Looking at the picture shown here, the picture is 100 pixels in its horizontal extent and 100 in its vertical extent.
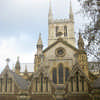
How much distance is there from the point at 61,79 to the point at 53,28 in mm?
32788

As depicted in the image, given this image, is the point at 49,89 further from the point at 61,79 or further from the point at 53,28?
the point at 53,28

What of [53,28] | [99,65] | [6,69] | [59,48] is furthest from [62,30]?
[99,65]

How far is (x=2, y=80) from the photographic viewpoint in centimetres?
2505

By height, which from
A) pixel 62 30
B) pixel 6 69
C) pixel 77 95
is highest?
pixel 62 30

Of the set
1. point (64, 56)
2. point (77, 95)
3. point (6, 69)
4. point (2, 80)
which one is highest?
point (64, 56)

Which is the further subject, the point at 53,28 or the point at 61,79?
the point at 53,28

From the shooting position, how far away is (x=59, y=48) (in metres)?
32.9

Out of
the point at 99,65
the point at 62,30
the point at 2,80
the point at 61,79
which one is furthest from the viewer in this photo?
the point at 62,30

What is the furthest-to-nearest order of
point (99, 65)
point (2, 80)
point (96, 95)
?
point (2, 80)
point (96, 95)
point (99, 65)

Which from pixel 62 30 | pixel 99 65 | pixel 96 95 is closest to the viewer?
pixel 99 65

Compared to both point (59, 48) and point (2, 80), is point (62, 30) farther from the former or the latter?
point (2, 80)

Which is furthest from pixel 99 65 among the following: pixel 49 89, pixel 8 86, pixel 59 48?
pixel 59 48

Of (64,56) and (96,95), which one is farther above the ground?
(64,56)

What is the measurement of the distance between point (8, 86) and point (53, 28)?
39709mm
